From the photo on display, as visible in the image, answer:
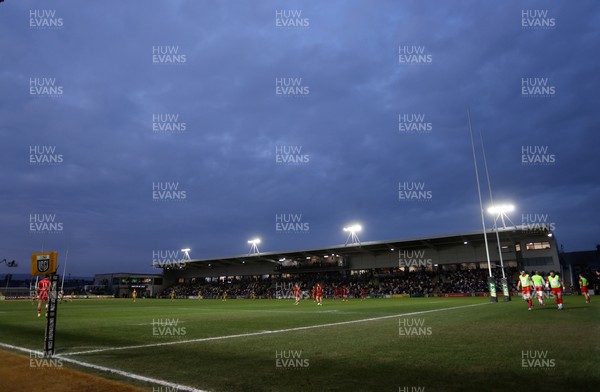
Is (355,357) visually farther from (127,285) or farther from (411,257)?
(127,285)

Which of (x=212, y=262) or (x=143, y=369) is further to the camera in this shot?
(x=212, y=262)

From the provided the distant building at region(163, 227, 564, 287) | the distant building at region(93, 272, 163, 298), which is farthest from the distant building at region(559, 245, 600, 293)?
the distant building at region(93, 272, 163, 298)

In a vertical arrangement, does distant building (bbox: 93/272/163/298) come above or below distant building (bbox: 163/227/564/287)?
below

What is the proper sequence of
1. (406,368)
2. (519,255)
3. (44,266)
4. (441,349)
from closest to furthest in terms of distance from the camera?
(406,368) < (441,349) < (44,266) < (519,255)

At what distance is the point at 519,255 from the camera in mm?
49125

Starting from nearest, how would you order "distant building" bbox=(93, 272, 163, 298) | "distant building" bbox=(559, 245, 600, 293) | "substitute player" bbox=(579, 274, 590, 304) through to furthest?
"substitute player" bbox=(579, 274, 590, 304), "distant building" bbox=(559, 245, 600, 293), "distant building" bbox=(93, 272, 163, 298)

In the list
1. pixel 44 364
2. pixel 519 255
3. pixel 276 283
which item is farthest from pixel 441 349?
pixel 276 283

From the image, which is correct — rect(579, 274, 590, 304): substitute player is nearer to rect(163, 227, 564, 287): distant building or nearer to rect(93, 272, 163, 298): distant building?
rect(163, 227, 564, 287): distant building

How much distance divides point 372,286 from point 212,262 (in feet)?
117

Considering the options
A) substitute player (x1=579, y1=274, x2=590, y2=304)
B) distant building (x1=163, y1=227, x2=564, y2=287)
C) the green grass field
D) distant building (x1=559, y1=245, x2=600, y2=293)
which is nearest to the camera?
→ the green grass field

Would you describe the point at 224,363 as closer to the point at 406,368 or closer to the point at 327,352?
the point at 327,352

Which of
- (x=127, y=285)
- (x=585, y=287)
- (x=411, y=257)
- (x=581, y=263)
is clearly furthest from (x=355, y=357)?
(x=127, y=285)

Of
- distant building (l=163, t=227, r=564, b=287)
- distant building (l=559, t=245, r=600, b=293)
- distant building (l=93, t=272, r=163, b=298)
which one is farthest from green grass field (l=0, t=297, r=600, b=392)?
distant building (l=93, t=272, r=163, b=298)

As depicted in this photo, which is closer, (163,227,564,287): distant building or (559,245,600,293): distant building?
(163,227,564,287): distant building
